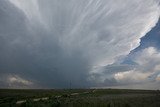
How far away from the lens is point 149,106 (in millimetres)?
33656

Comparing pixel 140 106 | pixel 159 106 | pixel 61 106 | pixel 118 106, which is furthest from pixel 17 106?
pixel 159 106

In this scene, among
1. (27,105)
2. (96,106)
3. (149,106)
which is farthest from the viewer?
(27,105)

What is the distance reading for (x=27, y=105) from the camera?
38969 mm

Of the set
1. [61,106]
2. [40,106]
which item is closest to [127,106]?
[61,106]

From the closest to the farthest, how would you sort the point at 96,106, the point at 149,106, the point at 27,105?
the point at 149,106 → the point at 96,106 → the point at 27,105

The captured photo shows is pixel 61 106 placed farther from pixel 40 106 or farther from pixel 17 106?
pixel 17 106

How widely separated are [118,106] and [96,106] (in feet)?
10.6

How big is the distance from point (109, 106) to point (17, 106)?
1518 cm

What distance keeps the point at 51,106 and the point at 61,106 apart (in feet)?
4.80

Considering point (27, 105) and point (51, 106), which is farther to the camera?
point (27, 105)

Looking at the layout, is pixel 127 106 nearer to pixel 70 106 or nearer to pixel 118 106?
pixel 118 106

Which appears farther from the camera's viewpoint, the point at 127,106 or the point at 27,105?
the point at 27,105

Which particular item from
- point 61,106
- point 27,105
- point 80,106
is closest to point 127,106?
point 80,106

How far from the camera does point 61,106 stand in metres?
35.2
